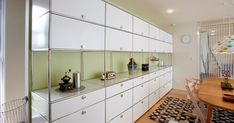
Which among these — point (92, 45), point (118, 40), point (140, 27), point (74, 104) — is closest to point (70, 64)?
point (92, 45)

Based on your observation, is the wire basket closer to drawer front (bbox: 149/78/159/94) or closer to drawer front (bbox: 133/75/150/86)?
drawer front (bbox: 133/75/150/86)

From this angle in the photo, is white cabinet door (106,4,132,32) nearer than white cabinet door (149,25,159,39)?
Yes

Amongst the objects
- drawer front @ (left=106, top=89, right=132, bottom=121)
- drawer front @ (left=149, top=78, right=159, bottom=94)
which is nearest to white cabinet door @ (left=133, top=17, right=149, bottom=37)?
drawer front @ (left=149, top=78, right=159, bottom=94)

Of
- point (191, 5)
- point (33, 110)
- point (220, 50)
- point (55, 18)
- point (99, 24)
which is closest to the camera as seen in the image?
point (55, 18)

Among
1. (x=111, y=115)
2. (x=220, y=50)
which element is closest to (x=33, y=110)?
(x=111, y=115)

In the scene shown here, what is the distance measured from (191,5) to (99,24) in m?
2.58

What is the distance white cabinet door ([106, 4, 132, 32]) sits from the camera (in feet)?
6.46

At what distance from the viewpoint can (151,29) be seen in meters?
3.36

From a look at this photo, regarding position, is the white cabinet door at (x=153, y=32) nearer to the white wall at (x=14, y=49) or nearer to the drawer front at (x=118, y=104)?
the drawer front at (x=118, y=104)

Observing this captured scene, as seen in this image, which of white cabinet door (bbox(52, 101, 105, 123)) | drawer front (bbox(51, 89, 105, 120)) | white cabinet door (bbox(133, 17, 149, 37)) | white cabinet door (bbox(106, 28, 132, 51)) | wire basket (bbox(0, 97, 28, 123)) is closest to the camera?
drawer front (bbox(51, 89, 105, 120))

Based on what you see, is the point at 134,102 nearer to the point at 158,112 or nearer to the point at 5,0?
the point at 158,112

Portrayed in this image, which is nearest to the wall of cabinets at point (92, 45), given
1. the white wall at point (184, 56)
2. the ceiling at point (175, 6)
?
the ceiling at point (175, 6)

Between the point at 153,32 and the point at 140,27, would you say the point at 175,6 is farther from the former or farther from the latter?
the point at 140,27

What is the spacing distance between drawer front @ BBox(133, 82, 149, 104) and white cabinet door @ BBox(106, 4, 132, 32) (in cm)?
112
